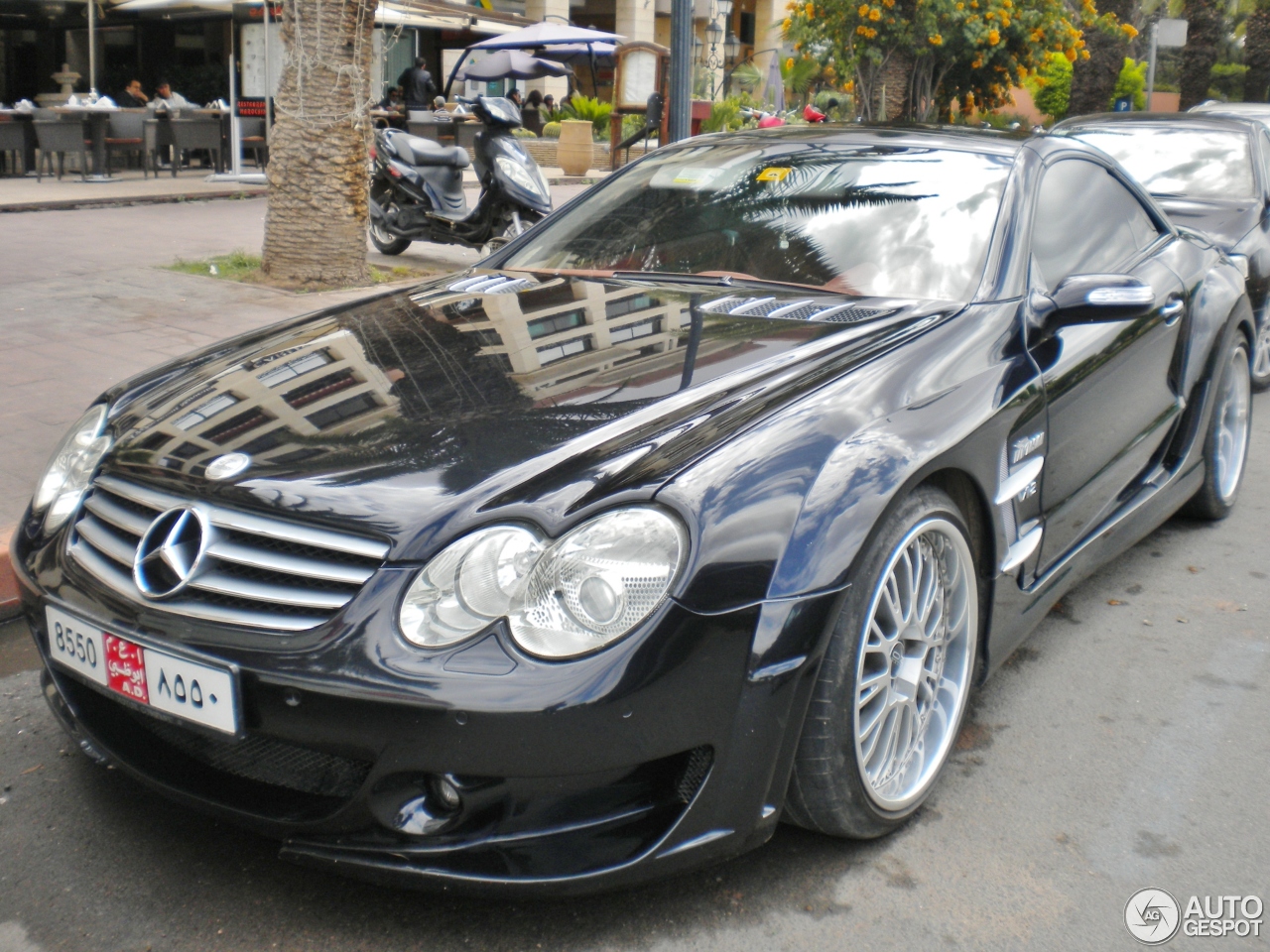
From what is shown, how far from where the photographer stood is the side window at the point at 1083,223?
10.9 ft

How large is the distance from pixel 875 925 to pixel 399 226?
8.62 meters

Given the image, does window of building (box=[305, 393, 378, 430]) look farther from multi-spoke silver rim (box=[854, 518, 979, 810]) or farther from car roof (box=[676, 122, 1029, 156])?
car roof (box=[676, 122, 1029, 156])

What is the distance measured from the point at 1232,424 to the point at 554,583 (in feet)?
11.2

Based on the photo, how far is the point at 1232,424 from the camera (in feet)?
14.9

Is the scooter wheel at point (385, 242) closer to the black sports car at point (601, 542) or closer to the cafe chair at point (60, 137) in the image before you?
the cafe chair at point (60, 137)

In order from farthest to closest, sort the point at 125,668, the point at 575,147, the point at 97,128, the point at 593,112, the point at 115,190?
the point at 593,112
the point at 575,147
the point at 97,128
the point at 115,190
the point at 125,668

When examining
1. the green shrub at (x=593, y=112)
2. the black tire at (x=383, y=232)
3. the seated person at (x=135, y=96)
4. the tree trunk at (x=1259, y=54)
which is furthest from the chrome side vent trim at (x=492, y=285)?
the tree trunk at (x=1259, y=54)

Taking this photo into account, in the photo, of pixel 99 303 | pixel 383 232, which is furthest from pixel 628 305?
pixel 383 232

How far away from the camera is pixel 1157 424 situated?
3729 mm

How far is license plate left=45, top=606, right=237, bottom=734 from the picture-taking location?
2064 mm

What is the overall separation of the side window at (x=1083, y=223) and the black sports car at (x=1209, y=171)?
2464mm

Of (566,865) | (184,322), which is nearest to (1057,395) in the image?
Answer: (566,865)

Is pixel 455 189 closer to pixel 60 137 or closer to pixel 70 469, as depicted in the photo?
pixel 60 137

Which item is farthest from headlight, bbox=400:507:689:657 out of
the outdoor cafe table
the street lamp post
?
the street lamp post
